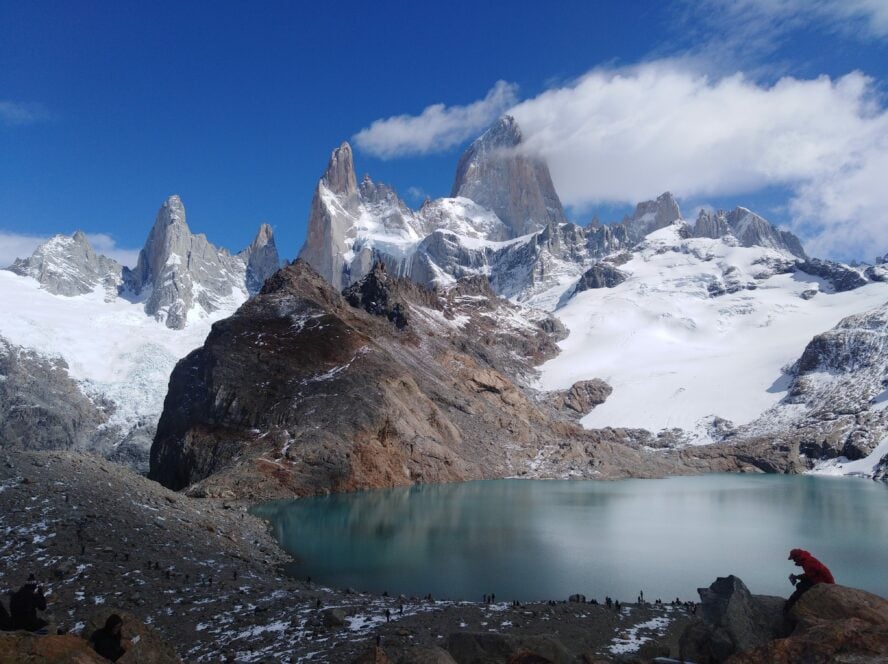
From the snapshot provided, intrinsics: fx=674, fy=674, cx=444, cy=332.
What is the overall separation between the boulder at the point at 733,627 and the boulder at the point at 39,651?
39.9 ft

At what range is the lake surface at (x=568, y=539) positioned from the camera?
3622 centimetres

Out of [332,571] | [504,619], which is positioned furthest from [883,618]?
[332,571]

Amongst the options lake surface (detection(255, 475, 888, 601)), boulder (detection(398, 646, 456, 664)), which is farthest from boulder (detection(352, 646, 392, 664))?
lake surface (detection(255, 475, 888, 601))

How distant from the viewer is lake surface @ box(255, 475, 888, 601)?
119 feet

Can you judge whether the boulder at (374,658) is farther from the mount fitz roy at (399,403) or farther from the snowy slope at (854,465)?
the snowy slope at (854,465)

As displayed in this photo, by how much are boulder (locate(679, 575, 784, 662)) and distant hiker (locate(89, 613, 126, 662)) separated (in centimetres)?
1180

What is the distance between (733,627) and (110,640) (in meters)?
12.7

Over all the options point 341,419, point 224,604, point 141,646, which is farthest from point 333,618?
point 341,419

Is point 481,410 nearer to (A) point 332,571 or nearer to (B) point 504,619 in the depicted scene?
(A) point 332,571

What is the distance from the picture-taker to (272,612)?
23734mm

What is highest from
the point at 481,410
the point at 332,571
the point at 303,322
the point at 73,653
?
the point at 303,322

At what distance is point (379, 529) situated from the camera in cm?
5344

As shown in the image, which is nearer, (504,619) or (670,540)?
(504,619)

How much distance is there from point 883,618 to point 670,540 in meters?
39.0
